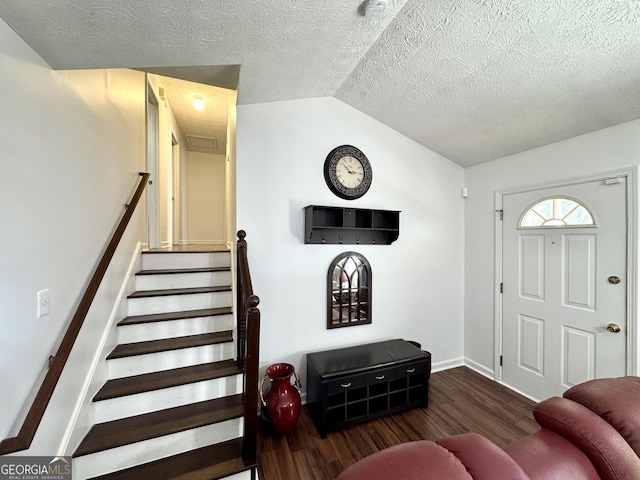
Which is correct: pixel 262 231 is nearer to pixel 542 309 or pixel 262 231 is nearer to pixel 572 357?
pixel 542 309

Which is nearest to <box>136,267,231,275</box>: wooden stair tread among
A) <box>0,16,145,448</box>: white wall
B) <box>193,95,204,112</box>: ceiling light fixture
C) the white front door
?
<box>0,16,145,448</box>: white wall

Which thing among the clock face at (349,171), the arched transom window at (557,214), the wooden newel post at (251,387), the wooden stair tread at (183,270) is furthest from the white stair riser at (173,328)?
the arched transom window at (557,214)

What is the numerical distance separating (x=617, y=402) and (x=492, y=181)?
2387 millimetres

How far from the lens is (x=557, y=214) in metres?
2.30

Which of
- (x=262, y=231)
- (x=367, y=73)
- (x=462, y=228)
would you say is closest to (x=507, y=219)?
(x=462, y=228)

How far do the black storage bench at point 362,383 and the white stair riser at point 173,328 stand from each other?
0.82m

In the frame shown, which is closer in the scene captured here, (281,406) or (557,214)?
(281,406)

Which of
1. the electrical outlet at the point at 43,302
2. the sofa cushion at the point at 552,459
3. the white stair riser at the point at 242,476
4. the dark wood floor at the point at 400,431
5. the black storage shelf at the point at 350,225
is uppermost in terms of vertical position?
the black storage shelf at the point at 350,225

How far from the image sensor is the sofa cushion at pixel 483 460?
69 centimetres

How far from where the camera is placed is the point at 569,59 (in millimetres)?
1543

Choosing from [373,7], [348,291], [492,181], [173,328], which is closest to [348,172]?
[348,291]

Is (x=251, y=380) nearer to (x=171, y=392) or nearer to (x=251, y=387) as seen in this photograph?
(x=251, y=387)

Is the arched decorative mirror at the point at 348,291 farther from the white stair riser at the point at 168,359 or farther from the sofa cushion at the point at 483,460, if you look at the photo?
the sofa cushion at the point at 483,460

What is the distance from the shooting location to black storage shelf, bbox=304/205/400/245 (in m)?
2.30
